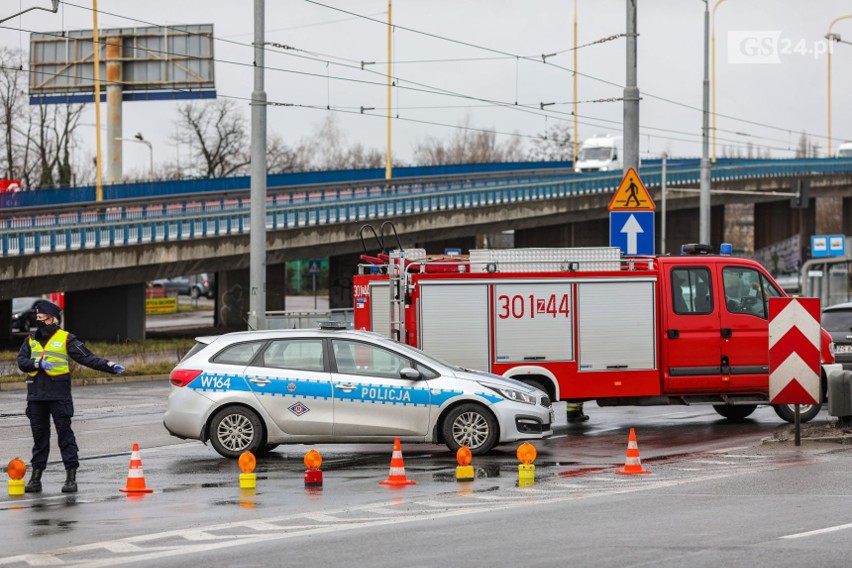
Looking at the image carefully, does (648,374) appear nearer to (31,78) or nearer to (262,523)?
(262,523)

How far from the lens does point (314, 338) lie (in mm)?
15711

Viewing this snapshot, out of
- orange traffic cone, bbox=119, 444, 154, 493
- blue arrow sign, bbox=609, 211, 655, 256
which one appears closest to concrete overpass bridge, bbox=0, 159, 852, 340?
blue arrow sign, bbox=609, 211, 655, 256

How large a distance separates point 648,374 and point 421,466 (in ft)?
15.9

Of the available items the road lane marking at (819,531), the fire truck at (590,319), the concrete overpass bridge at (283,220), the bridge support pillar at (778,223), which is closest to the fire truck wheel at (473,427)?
the fire truck at (590,319)

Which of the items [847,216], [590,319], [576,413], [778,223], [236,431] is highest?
[847,216]

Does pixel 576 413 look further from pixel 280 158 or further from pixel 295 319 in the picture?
pixel 280 158

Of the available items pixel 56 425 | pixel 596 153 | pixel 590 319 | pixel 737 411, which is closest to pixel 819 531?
pixel 56 425

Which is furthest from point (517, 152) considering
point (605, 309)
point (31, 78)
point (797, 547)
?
point (797, 547)

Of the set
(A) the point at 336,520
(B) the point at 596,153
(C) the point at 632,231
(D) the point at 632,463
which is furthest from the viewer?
(B) the point at 596,153

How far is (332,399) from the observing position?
50.8 ft

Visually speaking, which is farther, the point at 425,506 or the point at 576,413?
the point at 576,413

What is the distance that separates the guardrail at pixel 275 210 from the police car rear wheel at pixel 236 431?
92.7ft

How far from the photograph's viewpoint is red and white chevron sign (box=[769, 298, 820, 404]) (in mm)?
16172

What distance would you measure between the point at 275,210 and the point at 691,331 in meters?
34.4
